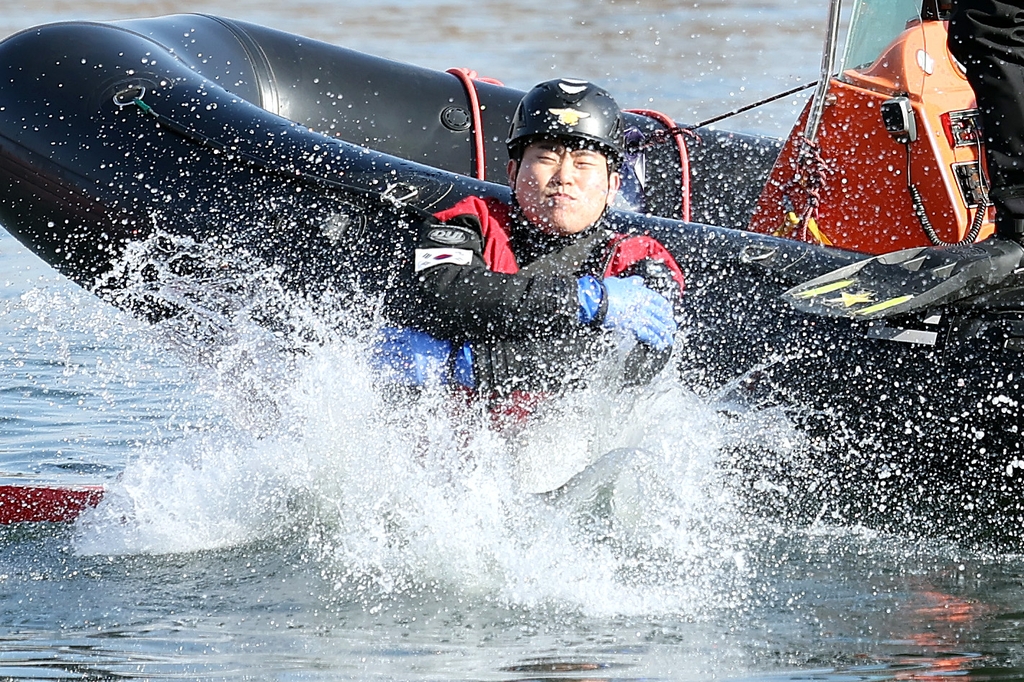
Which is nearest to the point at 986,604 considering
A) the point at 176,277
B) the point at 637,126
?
the point at 176,277

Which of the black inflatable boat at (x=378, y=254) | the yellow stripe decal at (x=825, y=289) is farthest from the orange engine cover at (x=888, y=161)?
the yellow stripe decal at (x=825, y=289)

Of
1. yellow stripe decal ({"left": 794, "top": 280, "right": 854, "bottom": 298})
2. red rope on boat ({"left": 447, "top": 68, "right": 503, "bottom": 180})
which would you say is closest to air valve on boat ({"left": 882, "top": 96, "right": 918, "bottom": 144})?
yellow stripe decal ({"left": 794, "top": 280, "right": 854, "bottom": 298})

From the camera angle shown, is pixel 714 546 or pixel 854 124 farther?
pixel 854 124

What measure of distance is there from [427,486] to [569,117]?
3.51 feet

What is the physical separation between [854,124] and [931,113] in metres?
0.35

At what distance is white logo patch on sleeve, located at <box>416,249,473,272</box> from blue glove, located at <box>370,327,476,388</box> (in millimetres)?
216

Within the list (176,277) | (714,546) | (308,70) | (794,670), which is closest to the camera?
(794,670)

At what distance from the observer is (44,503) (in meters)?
4.66

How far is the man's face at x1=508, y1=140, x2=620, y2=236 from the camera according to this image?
447cm

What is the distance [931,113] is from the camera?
4887 millimetres

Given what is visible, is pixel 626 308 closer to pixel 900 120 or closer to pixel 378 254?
pixel 378 254

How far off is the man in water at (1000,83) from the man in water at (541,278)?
34.5 inches

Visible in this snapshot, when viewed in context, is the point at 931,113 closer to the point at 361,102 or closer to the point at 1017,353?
the point at 1017,353

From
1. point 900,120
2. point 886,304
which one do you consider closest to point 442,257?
point 886,304
